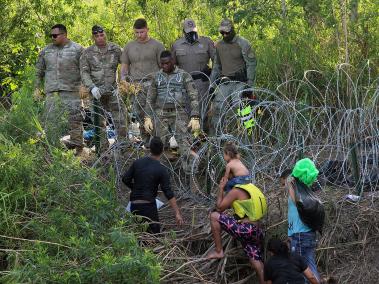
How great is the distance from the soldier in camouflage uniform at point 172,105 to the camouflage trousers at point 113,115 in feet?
1.17

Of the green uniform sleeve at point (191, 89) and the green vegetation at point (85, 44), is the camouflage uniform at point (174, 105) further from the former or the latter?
the green vegetation at point (85, 44)

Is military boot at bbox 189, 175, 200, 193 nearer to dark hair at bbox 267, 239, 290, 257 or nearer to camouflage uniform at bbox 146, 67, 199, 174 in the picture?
camouflage uniform at bbox 146, 67, 199, 174

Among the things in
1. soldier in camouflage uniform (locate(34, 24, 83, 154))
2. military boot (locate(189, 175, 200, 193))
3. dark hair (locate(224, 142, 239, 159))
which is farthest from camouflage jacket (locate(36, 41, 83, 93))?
dark hair (locate(224, 142, 239, 159))

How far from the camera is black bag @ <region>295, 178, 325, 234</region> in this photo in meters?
7.54

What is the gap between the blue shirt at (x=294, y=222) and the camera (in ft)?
25.0

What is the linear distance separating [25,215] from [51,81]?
305 centimetres

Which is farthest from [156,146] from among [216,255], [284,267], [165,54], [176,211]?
[284,267]

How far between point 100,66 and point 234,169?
323 centimetres

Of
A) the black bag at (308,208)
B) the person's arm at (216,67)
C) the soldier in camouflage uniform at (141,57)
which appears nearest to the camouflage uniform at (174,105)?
the soldier in camouflage uniform at (141,57)

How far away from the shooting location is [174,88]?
33.1 feet

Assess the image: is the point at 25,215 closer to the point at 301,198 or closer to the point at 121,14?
the point at 301,198

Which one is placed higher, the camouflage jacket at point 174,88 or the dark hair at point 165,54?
the dark hair at point 165,54

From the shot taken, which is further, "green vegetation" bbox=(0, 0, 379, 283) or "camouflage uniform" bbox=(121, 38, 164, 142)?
"camouflage uniform" bbox=(121, 38, 164, 142)

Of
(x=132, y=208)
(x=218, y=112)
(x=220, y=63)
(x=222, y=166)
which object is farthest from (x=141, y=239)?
(x=220, y=63)
